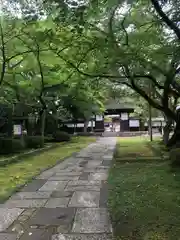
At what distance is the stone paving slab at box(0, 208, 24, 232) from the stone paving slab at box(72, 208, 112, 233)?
925mm

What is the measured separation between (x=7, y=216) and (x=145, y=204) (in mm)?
2211

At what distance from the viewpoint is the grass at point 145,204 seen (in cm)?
380

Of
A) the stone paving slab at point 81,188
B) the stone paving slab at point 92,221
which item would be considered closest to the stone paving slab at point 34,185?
the stone paving slab at point 81,188

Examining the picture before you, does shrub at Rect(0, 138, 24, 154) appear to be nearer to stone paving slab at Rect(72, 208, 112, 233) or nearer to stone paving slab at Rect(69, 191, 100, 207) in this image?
stone paving slab at Rect(69, 191, 100, 207)

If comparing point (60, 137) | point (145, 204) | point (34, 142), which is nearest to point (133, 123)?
point (60, 137)

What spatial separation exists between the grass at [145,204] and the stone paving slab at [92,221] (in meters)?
0.12

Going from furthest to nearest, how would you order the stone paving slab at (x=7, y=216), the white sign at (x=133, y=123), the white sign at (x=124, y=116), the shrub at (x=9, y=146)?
the white sign at (x=133, y=123) → the white sign at (x=124, y=116) → the shrub at (x=9, y=146) → the stone paving slab at (x=7, y=216)

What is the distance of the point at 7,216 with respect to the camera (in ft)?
14.9

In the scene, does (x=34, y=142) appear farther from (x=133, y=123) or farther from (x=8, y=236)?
(x=133, y=123)

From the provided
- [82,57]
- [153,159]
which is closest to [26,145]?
[82,57]

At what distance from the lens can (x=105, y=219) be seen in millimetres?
4324

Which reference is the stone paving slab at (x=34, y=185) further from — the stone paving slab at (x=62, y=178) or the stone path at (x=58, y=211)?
the stone paving slab at (x=62, y=178)

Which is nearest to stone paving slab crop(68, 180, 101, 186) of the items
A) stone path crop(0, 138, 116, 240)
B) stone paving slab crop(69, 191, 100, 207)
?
stone path crop(0, 138, 116, 240)

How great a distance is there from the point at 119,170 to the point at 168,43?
16.0 feet
